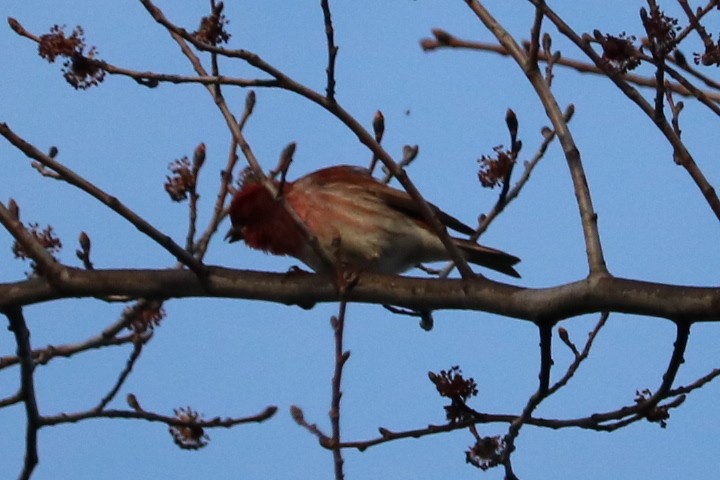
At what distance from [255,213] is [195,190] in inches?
58.0

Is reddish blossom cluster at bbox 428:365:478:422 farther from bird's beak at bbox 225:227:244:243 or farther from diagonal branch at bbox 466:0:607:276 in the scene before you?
bird's beak at bbox 225:227:244:243

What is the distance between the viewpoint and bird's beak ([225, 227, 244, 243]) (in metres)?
6.53

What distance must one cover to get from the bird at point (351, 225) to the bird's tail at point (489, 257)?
0.5 inches

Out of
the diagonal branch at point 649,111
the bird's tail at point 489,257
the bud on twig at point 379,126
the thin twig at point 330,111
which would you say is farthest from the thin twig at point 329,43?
the bird's tail at point 489,257

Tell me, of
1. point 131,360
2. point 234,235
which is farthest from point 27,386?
point 234,235

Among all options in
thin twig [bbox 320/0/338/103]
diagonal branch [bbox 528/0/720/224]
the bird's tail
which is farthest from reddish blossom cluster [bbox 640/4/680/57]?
the bird's tail

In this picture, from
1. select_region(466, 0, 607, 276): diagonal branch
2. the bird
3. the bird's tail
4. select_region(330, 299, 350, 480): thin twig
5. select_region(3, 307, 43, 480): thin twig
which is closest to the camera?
select_region(330, 299, 350, 480): thin twig

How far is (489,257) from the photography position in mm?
5965

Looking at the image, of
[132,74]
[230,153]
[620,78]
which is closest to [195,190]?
[230,153]

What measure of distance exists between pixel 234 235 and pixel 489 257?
1452 millimetres

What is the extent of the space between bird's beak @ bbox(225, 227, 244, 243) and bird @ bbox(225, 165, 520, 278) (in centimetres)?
1

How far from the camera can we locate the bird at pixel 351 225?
20.4 ft

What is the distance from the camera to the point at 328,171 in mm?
6707

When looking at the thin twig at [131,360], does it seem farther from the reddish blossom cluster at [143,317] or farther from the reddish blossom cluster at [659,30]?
the reddish blossom cluster at [659,30]
